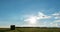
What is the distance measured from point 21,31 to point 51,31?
11.1m

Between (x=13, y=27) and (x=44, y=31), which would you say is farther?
(x=13, y=27)

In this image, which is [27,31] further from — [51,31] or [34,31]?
[51,31]

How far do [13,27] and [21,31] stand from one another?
4.93 m

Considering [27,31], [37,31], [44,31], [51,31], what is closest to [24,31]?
[27,31]

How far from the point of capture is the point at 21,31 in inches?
1683

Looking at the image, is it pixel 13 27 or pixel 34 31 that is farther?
pixel 13 27

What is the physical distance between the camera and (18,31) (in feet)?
140

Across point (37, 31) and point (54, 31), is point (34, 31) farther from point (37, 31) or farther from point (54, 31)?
point (54, 31)

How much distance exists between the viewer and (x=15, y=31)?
43719mm

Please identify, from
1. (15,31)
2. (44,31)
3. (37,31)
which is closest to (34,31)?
(37,31)

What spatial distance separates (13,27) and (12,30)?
1479mm

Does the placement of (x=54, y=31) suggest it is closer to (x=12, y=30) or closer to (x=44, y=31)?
(x=44, y=31)

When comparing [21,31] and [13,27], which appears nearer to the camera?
[21,31]

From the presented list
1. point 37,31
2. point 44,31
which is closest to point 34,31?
point 37,31
